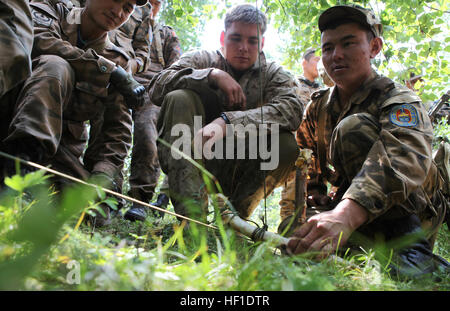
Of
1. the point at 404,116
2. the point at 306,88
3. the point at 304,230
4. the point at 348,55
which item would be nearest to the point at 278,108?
the point at 348,55

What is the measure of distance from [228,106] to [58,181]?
1244 mm

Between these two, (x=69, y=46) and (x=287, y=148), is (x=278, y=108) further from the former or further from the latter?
(x=69, y=46)

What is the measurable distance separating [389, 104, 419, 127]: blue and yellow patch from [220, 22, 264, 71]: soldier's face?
1125 mm

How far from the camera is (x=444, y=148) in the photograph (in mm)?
2385

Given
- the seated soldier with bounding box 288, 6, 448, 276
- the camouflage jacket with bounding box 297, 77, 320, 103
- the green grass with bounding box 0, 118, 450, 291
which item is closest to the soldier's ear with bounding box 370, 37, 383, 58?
the seated soldier with bounding box 288, 6, 448, 276

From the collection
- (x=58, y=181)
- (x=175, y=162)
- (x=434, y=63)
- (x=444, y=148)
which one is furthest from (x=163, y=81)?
(x=434, y=63)

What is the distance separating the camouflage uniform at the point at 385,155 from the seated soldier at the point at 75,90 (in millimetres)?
1378

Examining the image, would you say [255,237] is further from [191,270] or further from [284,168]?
[284,168]

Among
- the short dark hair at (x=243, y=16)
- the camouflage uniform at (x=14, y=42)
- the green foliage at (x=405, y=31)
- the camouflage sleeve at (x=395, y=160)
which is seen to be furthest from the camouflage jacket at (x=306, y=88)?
the camouflage uniform at (x=14, y=42)

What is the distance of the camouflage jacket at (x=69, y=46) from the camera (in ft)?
7.55

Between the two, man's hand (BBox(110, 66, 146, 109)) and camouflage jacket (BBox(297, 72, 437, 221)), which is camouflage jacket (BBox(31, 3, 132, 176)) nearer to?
man's hand (BBox(110, 66, 146, 109))

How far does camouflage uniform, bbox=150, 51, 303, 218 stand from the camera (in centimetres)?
230

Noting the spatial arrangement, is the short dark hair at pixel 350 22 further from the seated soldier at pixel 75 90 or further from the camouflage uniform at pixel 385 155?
the seated soldier at pixel 75 90

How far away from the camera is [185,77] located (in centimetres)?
242
